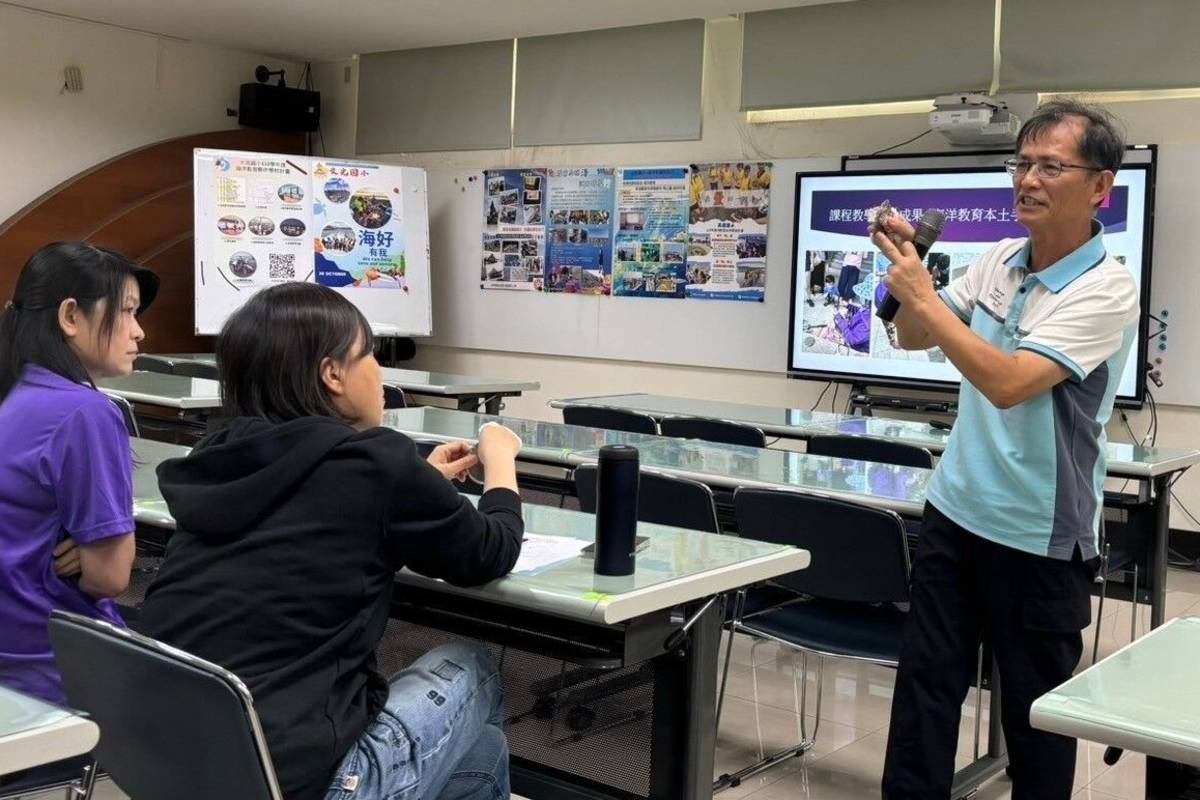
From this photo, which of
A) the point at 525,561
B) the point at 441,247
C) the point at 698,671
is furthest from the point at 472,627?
the point at 441,247

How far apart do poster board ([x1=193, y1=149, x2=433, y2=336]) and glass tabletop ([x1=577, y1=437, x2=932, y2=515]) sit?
4683mm

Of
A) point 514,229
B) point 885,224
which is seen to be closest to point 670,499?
point 885,224

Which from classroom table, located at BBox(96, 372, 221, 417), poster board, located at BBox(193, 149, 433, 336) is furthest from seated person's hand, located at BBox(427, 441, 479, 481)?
poster board, located at BBox(193, 149, 433, 336)

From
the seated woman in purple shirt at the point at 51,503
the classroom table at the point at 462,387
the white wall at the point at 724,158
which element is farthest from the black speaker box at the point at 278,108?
the seated woman in purple shirt at the point at 51,503

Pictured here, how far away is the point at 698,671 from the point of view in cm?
195

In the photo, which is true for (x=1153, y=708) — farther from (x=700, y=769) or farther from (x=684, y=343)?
(x=684, y=343)

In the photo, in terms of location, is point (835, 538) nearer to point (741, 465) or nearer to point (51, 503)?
point (741, 465)

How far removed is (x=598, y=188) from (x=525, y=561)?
638cm

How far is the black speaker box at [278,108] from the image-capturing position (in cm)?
898

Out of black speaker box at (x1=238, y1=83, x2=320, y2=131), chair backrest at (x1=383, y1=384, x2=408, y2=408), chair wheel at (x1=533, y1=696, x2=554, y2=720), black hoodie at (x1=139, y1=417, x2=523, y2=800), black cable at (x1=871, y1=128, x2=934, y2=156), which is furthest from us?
black speaker box at (x1=238, y1=83, x2=320, y2=131)

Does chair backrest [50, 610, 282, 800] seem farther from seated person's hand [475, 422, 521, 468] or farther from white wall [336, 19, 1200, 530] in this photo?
white wall [336, 19, 1200, 530]

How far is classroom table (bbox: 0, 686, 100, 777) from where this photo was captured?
1.12 meters

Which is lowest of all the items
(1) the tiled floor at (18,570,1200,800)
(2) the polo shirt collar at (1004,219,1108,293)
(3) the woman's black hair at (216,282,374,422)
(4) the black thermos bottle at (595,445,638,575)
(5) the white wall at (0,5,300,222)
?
(1) the tiled floor at (18,570,1200,800)

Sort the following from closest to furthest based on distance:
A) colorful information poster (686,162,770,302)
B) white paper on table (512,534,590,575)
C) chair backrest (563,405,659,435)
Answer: white paper on table (512,534,590,575)
chair backrest (563,405,659,435)
colorful information poster (686,162,770,302)
